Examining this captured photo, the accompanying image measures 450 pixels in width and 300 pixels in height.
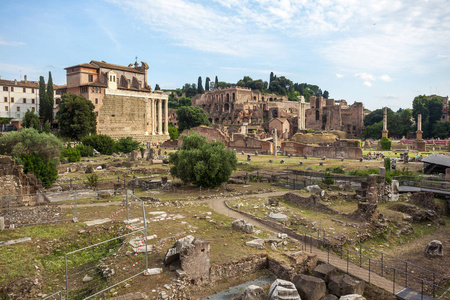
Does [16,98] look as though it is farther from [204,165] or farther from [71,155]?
[204,165]

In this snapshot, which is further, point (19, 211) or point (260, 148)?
point (260, 148)

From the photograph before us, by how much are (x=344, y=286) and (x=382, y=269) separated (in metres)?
2.64

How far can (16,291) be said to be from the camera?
26.6 ft

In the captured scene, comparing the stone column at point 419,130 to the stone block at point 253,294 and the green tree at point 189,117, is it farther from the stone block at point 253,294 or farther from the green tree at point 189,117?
the stone block at point 253,294

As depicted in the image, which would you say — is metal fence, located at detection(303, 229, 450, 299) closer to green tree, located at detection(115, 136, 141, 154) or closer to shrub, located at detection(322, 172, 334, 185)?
shrub, located at detection(322, 172, 334, 185)

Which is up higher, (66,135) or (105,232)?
(66,135)

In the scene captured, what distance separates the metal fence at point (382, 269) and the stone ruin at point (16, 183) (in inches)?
566

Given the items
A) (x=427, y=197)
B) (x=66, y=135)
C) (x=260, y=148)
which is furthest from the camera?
(x=260, y=148)

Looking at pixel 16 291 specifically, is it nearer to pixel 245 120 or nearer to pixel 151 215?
pixel 151 215

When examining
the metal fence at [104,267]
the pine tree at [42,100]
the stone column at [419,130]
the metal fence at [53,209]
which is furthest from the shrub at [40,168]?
the stone column at [419,130]

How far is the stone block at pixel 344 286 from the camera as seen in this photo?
27.3ft

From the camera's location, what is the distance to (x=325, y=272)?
29.9 feet

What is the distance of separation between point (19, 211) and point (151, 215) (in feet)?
20.0

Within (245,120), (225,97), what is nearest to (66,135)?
(245,120)
